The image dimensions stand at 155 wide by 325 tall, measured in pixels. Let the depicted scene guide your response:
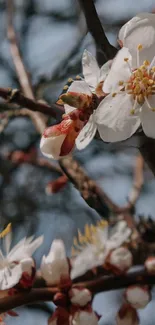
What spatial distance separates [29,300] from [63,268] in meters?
0.13

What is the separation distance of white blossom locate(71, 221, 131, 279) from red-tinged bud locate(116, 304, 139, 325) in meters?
0.11

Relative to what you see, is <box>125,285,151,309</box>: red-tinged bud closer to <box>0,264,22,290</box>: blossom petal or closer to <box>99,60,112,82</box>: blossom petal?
<box>0,264,22,290</box>: blossom petal

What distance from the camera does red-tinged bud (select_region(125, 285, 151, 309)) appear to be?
3.46 feet

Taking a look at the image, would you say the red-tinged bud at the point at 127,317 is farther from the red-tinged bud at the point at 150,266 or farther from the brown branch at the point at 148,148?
the brown branch at the point at 148,148

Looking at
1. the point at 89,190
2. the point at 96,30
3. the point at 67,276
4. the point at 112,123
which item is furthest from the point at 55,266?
the point at 96,30

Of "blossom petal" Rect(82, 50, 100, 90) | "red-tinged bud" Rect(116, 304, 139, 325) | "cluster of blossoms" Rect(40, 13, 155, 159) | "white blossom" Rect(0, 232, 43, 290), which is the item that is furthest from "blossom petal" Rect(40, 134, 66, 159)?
"red-tinged bud" Rect(116, 304, 139, 325)

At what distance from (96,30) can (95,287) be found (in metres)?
0.48

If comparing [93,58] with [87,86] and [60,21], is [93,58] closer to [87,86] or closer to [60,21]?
[87,86]

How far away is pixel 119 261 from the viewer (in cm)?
111

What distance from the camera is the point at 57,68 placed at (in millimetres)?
2639

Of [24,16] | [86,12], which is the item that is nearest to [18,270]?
[86,12]

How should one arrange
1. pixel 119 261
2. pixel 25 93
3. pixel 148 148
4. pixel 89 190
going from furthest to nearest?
pixel 25 93
pixel 89 190
pixel 119 261
pixel 148 148

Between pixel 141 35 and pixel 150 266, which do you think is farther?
pixel 150 266

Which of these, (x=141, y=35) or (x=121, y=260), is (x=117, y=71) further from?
(x=121, y=260)
